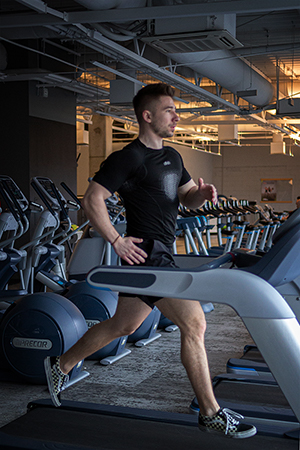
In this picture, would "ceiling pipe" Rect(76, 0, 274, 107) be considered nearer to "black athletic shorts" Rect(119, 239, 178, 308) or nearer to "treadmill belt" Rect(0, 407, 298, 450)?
"black athletic shorts" Rect(119, 239, 178, 308)

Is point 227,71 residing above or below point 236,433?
above

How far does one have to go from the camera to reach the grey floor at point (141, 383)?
9.36 feet

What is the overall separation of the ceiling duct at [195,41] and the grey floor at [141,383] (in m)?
2.82

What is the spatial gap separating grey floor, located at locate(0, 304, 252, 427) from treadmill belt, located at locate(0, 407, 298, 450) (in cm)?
40

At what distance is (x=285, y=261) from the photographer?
172 cm

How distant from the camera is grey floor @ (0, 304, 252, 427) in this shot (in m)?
2.85

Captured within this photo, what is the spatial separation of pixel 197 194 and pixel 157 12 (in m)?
2.83

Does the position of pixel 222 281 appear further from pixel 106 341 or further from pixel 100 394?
pixel 100 394

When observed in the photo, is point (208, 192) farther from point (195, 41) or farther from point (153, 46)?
point (153, 46)

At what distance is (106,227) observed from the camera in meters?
2.12

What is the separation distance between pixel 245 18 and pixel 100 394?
19.7 ft

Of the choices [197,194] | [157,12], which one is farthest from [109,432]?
[157,12]

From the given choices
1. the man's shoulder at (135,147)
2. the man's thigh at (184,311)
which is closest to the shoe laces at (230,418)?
the man's thigh at (184,311)

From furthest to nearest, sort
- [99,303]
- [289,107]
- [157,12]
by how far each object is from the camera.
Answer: [289,107], [157,12], [99,303]
